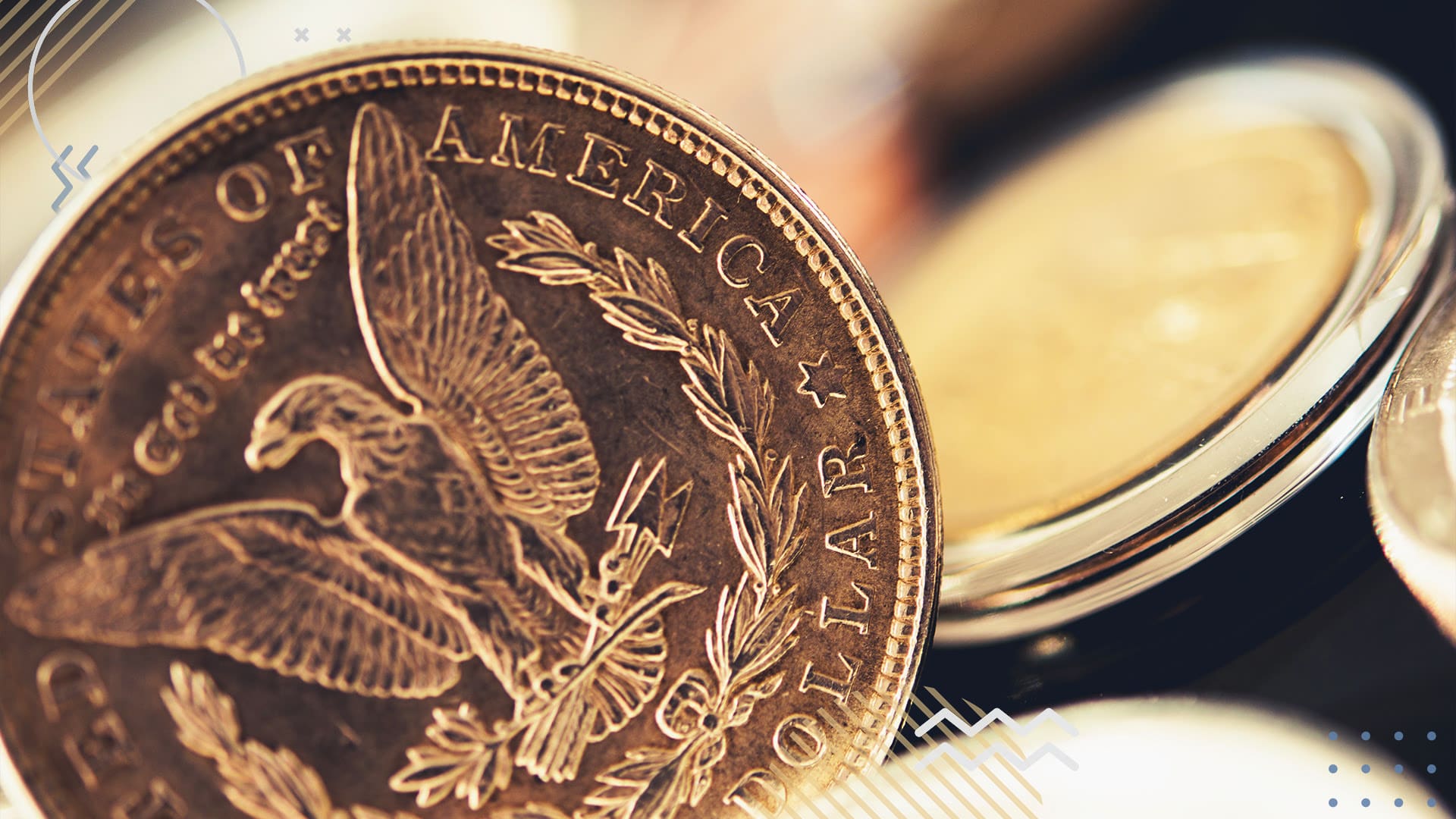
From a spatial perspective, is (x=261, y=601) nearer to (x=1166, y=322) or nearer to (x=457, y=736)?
(x=457, y=736)

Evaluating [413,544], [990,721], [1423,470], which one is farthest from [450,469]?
[1423,470]

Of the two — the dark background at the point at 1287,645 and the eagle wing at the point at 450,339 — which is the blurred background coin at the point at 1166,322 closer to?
the dark background at the point at 1287,645

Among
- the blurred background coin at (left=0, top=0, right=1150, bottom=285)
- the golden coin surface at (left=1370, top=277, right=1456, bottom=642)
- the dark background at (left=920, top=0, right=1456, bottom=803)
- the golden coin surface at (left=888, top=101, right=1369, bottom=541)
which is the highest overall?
the blurred background coin at (left=0, top=0, right=1150, bottom=285)

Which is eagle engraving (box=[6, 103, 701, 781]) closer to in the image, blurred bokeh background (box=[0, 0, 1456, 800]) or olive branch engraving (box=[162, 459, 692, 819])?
olive branch engraving (box=[162, 459, 692, 819])

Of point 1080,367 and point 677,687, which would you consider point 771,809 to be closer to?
point 677,687

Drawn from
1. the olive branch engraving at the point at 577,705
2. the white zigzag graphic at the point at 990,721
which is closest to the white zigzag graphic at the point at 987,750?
the white zigzag graphic at the point at 990,721

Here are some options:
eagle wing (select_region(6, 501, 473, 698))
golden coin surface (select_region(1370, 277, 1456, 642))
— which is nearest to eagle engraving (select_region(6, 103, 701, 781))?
eagle wing (select_region(6, 501, 473, 698))
